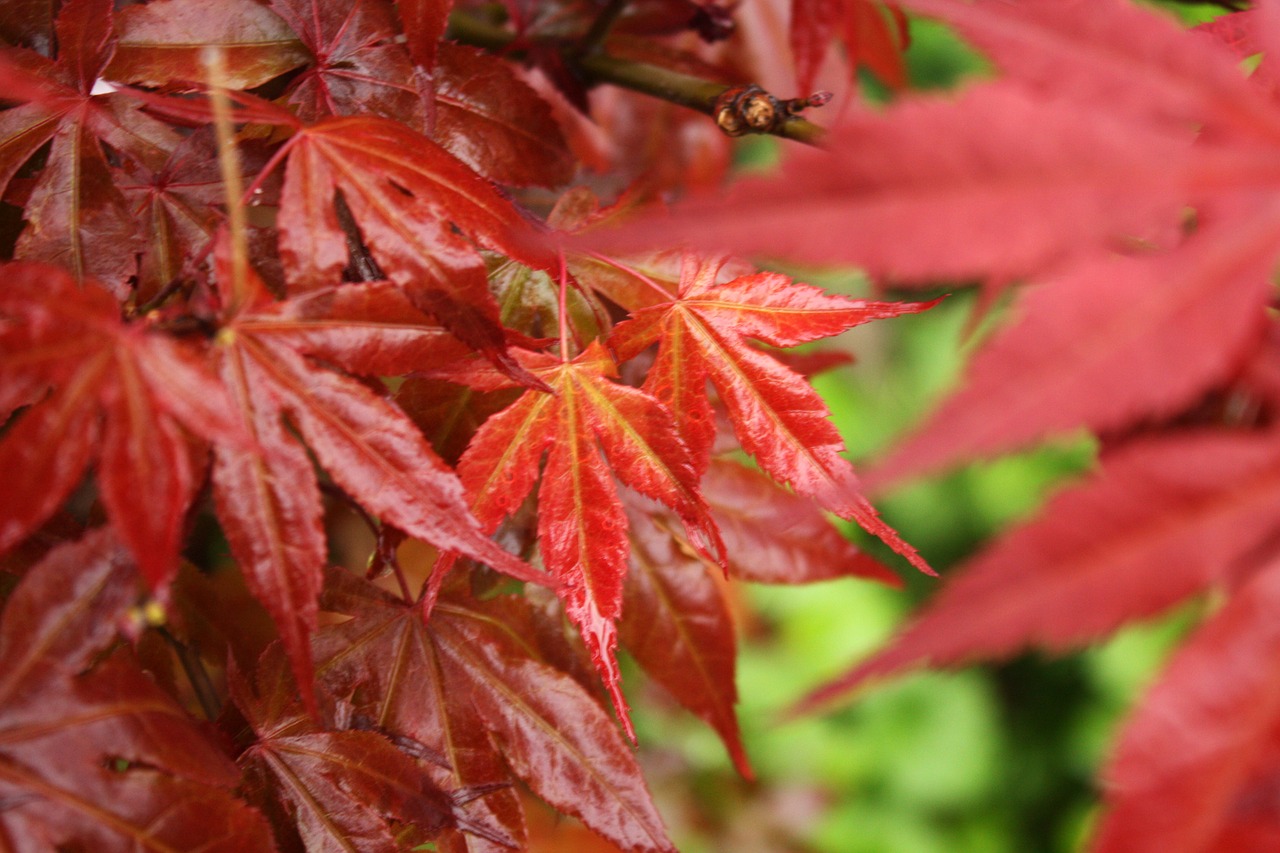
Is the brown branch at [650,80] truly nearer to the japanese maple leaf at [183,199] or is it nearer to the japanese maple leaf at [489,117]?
the japanese maple leaf at [489,117]

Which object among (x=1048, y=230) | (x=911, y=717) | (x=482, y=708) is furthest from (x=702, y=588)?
(x=911, y=717)

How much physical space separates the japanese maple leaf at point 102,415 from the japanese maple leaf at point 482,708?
0.18m

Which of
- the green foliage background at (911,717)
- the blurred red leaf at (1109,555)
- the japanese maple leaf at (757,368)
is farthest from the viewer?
the green foliage background at (911,717)

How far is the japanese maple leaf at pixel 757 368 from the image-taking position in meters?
0.46

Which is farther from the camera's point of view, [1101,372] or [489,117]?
[489,117]

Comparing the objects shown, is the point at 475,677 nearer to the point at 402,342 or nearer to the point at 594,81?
the point at 402,342

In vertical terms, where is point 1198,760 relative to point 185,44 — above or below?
below

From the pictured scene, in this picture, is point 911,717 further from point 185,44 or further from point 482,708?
point 185,44

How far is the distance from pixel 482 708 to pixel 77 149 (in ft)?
1.23

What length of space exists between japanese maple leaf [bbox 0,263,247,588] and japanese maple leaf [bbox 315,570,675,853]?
18cm

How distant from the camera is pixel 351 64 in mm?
504

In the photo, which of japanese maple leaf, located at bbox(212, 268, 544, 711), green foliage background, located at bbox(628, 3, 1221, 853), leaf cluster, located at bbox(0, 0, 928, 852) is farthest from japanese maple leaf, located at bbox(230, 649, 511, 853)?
green foliage background, located at bbox(628, 3, 1221, 853)

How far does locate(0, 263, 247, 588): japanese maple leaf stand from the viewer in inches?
12.6

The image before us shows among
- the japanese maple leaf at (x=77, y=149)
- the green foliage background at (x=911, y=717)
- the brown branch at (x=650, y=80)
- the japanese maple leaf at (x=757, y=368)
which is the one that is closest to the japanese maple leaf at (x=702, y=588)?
the japanese maple leaf at (x=757, y=368)
